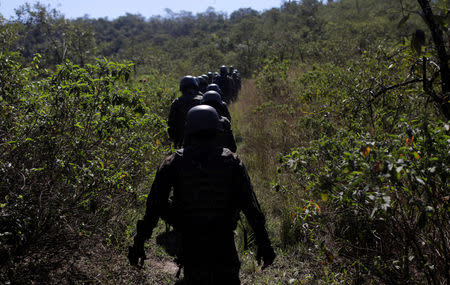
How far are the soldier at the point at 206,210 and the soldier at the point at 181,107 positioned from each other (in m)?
3.10

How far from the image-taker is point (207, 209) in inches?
79.7

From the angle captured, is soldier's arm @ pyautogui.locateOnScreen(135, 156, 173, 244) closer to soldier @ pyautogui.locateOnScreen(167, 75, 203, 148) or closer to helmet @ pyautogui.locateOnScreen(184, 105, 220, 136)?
helmet @ pyautogui.locateOnScreen(184, 105, 220, 136)

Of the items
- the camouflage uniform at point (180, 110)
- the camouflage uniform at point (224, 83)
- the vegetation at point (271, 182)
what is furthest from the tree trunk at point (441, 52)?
the camouflage uniform at point (224, 83)

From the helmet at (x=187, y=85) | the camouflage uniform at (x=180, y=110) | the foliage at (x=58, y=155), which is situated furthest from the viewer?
the helmet at (x=187, y=85)

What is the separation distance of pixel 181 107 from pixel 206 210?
3.34 metres

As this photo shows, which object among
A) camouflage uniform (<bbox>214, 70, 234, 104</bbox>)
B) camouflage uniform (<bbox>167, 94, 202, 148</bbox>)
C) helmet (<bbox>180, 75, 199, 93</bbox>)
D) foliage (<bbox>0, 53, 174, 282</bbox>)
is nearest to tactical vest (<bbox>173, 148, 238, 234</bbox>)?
foliage (<bbox>0, 53, 174, 282</bbox>)

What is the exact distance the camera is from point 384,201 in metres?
1.85

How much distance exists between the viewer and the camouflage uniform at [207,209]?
6.61 ft

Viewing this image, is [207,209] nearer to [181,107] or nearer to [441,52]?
[441,52]

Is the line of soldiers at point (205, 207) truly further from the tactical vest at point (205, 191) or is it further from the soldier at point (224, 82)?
the soldier at point (224, 82)

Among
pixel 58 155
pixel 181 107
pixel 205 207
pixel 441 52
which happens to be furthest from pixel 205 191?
pixel 181 107

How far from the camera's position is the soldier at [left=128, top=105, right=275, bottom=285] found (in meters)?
2.02

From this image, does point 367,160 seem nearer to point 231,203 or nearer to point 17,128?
point 231,203

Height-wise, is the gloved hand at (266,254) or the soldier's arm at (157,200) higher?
the soldier's arm at (157,200)
